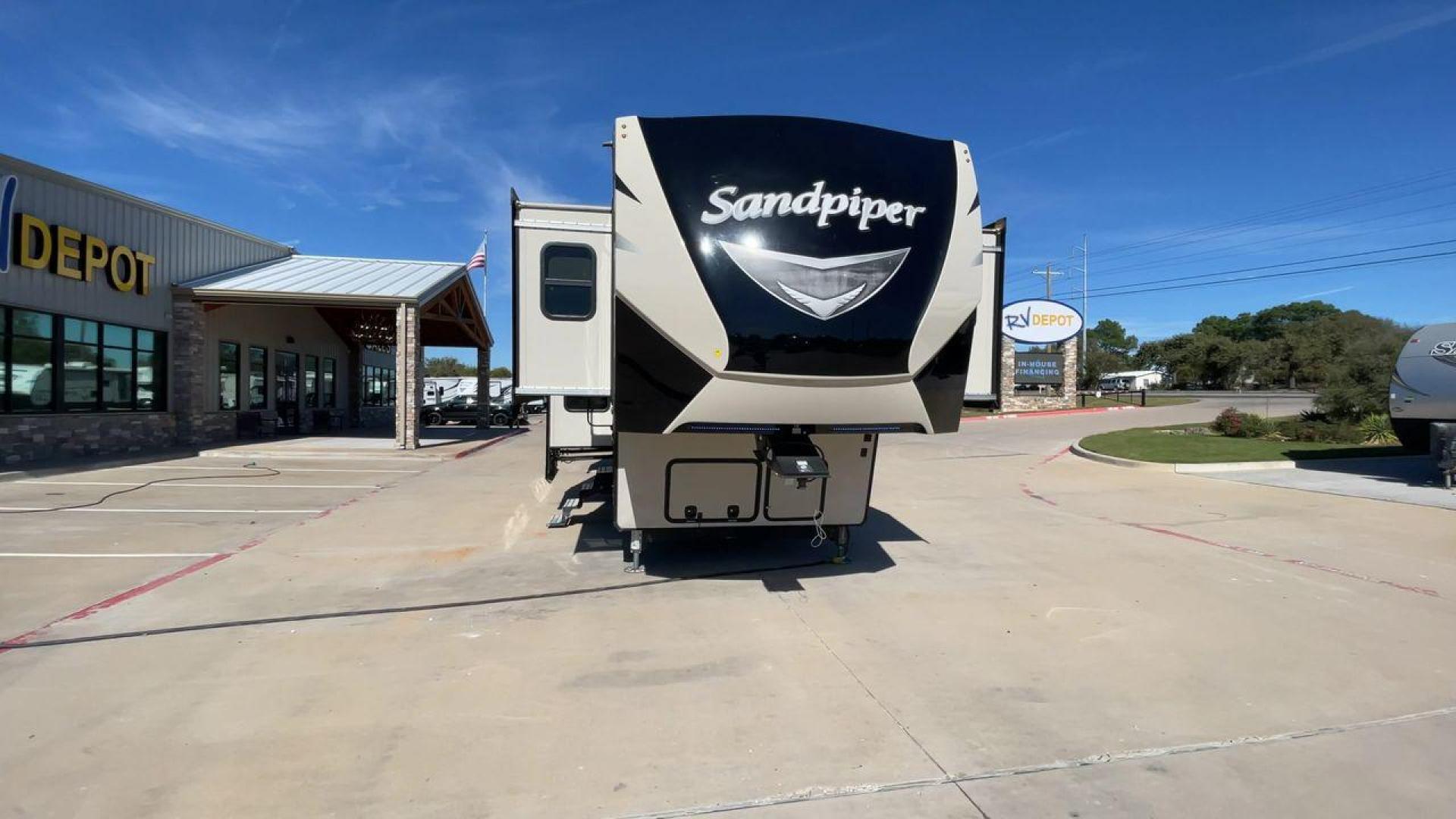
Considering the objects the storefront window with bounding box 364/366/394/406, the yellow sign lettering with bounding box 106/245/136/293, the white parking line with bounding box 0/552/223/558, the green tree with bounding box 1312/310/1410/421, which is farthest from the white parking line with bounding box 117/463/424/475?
the green tree with bounding box 1312/310/1410/421

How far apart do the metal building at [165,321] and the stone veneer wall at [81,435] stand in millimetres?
28

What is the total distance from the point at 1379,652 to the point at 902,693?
3.27 metres

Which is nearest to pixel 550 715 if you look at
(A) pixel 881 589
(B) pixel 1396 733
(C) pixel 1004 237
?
(A) pixel 881 589

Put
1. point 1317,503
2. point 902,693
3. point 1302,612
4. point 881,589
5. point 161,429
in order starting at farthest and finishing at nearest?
point 161,429
point 1317,503
point 881,589
point 1302,612
point 902,693

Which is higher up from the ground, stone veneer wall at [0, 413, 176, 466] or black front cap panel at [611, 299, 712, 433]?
black front cap panel at [611, 299, 712, 433]

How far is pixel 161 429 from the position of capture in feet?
56.2

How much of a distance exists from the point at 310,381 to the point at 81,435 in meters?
9.81

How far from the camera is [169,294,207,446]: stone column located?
693 inches

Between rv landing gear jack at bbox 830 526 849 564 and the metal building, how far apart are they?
47.6ft

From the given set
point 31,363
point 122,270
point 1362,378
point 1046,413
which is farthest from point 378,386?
point 1362,378

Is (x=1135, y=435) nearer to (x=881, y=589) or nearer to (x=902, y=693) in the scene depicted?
(x=881, y=589)

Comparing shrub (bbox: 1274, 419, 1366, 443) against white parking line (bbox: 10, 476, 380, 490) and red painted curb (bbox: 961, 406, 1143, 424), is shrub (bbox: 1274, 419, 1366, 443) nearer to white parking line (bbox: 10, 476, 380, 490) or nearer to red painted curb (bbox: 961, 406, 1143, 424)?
red painted curb (bbox: 961, 406, 1143, 424)

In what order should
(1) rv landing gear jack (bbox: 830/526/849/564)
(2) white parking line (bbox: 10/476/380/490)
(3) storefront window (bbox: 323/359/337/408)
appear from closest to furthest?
1. (1) rv landing gear jack (bbox: 830/526/849/564)
2. (2) white parking line (bbox: 10/476/380/490)
3. (3) storefront window (bbox: 323/359/337/408)

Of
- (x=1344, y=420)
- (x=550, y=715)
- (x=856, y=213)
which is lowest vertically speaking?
(x=550, y=715)
